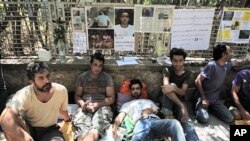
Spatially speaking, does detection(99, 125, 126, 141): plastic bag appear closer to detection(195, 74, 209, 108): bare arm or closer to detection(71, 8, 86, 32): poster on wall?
detection(195, 74, 209, 108): bare arm

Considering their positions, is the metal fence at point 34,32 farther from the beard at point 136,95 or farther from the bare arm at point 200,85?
the beard at point 136,95

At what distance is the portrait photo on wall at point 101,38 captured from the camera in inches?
182

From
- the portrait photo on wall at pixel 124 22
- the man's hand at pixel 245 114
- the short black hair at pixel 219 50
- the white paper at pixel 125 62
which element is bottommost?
the man's hand at pixel 245 114

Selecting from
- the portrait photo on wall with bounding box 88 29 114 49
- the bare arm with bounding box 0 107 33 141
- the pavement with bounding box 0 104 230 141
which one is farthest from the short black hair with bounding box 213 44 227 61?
the bare arm with bounding box 0 107 33 141

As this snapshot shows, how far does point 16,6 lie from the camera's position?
4672 millimetres

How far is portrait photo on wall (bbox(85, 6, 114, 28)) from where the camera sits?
4.50 metres

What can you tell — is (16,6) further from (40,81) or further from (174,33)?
(174,33)

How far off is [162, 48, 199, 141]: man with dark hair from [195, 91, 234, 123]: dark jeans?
7.7 inches

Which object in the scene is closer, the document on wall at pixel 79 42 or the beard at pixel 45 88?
the beard at pixel 45 88

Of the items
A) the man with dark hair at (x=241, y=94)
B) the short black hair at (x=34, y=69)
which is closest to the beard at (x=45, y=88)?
the short black hair at (x=34, y=69)

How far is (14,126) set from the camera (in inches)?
124

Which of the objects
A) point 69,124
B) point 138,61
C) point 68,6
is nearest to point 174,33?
point 138,61

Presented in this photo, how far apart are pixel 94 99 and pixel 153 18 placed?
5.33ft

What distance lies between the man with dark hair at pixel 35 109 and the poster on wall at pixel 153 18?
1.83 m
